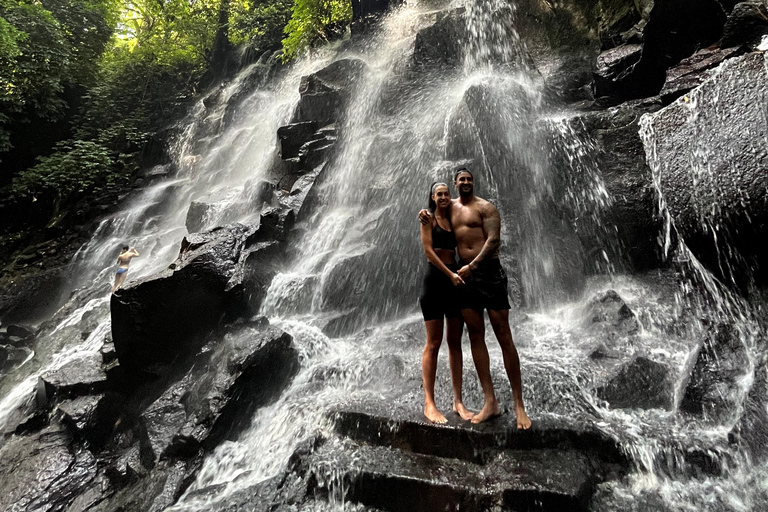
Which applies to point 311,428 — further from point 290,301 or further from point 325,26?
point 325,26

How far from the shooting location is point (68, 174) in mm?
14367

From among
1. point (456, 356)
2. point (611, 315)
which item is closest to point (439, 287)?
point (456, 356)

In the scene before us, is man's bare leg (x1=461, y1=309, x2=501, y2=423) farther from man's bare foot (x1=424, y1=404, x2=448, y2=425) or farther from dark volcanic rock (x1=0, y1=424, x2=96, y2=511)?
dark volcanic rock (x1=0, y1=424, x2=96, y2=511)

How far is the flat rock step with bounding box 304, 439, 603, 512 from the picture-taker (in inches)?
123

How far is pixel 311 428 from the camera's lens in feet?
14.9

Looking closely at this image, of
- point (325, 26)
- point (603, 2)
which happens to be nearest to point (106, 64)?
point (325, 26)

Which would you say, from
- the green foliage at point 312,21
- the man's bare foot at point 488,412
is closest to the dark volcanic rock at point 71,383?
the man's bare foot at point 488,412

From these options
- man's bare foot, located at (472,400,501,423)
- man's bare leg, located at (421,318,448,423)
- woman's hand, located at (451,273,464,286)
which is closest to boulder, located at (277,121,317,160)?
man's bare leg, located at (421,318,448,423)

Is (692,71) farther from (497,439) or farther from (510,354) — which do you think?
(497,439)

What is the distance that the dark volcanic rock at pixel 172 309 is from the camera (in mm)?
6512

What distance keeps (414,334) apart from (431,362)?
2.42m

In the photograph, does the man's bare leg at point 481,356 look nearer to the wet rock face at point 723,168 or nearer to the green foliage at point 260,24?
→ the wet rock face at point 723,168

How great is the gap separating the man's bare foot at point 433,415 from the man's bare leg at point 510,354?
67 centimetres

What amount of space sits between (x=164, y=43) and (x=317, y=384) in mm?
22225
